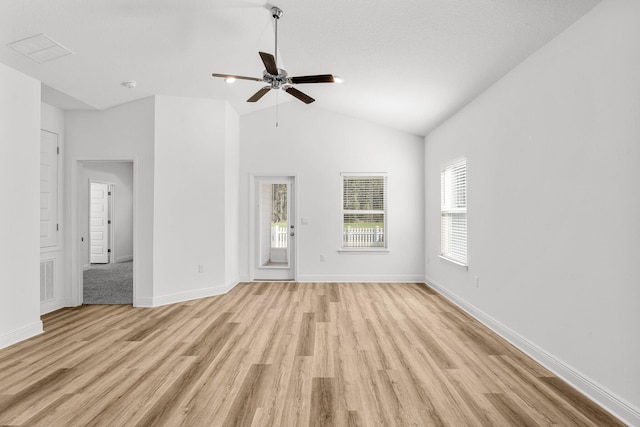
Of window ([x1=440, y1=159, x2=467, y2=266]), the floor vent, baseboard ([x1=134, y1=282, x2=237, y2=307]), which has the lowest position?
baseboard ([x1=134, y1=282, x2=237, y2=307])

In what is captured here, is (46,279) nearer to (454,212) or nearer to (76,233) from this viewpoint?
(76,233)

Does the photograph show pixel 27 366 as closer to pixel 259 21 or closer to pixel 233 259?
pixel 233 259

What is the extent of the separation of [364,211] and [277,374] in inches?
154

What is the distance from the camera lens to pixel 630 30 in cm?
192

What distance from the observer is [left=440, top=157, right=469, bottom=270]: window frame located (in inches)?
168

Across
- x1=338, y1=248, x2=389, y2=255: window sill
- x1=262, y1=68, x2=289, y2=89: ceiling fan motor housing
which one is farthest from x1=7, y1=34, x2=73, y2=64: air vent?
x1=338, y1=248, x2=389, y2=255: window sill

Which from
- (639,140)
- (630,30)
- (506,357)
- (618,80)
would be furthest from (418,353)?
(630,30)

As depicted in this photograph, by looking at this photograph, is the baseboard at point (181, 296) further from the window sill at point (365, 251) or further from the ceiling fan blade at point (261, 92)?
the ceiling fan blade at point (261, 92)

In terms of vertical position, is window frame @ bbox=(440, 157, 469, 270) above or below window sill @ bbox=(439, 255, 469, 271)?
above

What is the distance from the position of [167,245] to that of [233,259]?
1.23m

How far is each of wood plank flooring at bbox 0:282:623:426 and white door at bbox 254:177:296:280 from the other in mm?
1891

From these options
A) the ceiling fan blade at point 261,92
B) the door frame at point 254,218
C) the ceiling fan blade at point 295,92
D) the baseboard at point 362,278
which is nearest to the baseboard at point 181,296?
the door frame at point 254,218

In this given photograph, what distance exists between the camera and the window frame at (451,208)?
427cm

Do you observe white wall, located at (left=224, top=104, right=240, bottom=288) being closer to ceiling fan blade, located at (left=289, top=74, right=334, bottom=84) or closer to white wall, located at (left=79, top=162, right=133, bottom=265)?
ceiling fan blade, located at (left=289, top=74, right=334, bottom=84)
